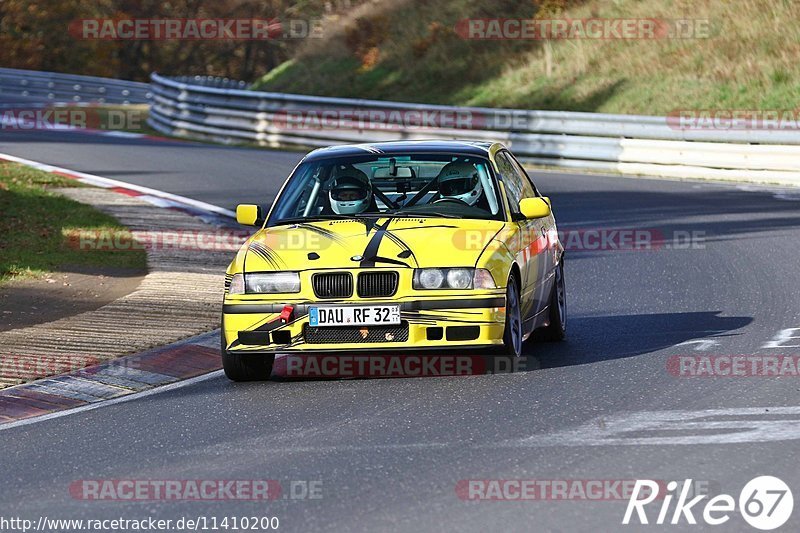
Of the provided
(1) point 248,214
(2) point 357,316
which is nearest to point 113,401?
(2) point 357,316

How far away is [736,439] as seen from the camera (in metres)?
7.25

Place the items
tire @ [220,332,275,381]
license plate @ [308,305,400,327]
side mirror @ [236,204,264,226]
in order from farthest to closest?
side mirror @ [236,204,264,226]
tire @ [220,332,275,381]
license plate @ [308,305,400,327]

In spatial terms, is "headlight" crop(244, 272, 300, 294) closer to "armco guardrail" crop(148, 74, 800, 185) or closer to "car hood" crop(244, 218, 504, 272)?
"car hood" crop(244, 218, 504, 272)

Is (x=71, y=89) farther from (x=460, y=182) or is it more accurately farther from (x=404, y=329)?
(x=404, y=329)

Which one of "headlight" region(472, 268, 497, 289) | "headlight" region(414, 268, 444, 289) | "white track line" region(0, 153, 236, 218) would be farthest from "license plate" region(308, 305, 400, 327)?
"white track line" region(0, 153, 236, 218)

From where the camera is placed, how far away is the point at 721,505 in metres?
6.04

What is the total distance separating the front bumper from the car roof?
1715 mm

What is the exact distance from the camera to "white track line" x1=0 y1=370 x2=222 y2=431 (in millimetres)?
8570

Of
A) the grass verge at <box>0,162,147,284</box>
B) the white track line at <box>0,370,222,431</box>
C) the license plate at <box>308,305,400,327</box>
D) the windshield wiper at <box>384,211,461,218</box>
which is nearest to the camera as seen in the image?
the white track line at <box>0,370,222,431</box>

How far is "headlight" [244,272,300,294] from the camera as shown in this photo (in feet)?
30.1

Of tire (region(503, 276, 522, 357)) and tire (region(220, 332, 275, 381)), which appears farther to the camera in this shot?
tire (region(220, 332, 275, 381))

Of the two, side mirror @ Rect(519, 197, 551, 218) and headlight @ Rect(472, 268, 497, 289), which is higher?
side mirror @ Rect(519, 197, 551, 218)

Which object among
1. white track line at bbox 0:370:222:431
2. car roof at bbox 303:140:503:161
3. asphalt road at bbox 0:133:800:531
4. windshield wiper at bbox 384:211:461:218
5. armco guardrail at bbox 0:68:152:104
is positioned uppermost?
armco guardrail at bbox 0:68:152:104

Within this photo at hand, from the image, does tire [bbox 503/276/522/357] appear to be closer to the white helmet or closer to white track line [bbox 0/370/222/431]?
the white helmet
